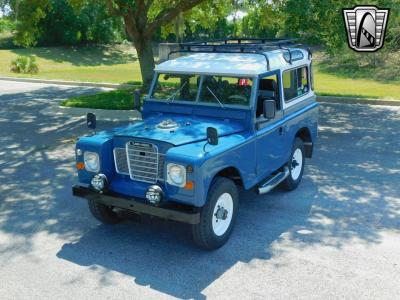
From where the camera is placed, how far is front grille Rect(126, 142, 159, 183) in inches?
219

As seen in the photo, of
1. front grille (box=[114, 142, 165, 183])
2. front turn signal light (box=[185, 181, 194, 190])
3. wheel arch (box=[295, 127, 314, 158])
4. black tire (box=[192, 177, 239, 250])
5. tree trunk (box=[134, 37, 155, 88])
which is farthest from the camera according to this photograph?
tree trunk (box=[134, 37, 155, 88])

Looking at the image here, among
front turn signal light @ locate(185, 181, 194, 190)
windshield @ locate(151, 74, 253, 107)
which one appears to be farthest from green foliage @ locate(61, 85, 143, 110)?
front turn signal light @ locate(185, 181, 194, 190)

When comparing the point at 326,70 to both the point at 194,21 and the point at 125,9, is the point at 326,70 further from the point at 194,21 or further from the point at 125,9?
the point at 125,9

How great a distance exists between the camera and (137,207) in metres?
5.41

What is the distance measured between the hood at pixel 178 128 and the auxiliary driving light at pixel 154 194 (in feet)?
1.91

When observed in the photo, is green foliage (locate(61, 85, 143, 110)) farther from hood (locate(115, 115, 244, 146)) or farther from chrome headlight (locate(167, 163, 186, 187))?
chrome headlight (locate(167, 163, 186, 187))

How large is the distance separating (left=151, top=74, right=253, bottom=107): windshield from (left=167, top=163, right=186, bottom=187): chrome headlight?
5.36 ft

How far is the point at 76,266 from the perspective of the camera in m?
5.32

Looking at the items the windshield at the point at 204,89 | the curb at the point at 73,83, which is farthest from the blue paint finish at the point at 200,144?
the curb at the point at 73,83

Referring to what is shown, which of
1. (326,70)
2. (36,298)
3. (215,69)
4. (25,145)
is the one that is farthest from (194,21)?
(36,298)

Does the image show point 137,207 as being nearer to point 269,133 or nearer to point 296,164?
point 269,133

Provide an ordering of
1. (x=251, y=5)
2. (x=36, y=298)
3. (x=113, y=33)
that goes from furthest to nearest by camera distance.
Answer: (x=113, y=33) < (x=251, y=5) < (x=36, y=298)

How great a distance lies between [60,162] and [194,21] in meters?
13.4

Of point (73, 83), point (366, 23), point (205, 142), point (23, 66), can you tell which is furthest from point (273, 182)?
point (23, 66)
